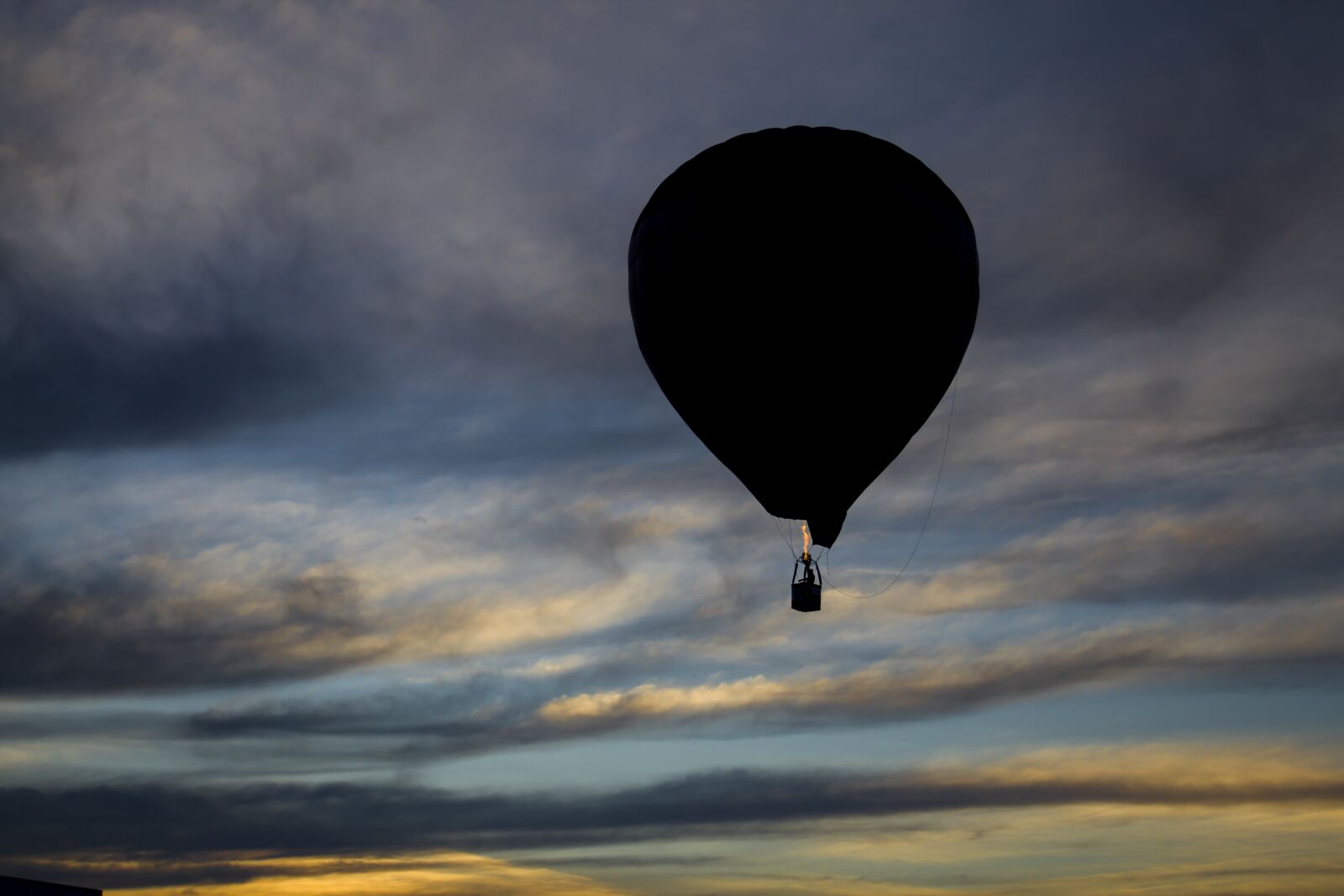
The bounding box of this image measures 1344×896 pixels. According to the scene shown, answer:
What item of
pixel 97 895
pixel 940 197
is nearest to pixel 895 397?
pixel 940 197

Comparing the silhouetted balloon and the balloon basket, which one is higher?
the silhouetted balloon

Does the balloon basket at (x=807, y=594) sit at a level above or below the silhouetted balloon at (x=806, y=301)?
below

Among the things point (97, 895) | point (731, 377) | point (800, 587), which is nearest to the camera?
point (800, 587)

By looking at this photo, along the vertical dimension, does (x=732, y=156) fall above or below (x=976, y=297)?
above

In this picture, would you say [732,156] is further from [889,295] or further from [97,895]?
[97,895]

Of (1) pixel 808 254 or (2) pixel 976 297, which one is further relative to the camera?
(2) pixel 976 297
